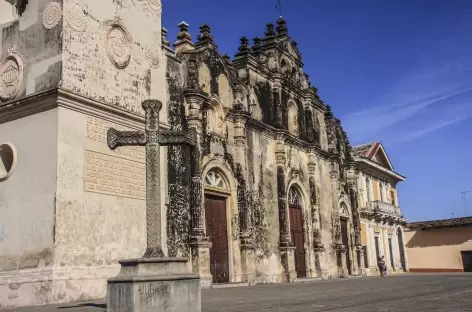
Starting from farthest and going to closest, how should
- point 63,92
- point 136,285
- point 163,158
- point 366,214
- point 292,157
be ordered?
point 366,214 → point 292,157 → point 163,158 → point 63,92 → point 136,285

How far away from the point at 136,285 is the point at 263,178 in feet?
40.0

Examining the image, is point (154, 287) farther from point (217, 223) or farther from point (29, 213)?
point (217, 223)

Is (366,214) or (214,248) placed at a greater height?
(366,214)

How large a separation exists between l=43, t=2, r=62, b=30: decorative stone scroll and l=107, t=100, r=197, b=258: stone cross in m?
3.98

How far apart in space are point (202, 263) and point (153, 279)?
25.2 ft

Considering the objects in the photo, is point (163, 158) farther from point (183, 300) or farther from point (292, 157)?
point (292, 157)

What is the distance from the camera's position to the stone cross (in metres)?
7.14

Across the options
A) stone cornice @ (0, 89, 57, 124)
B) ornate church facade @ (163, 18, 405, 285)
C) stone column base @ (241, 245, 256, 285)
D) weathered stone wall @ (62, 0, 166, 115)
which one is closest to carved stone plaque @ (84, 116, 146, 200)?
weathered stone wall @ (62, 0, 166, 115)

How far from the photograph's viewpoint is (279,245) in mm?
18578

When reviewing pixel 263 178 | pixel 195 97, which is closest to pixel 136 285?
pixel 195 97

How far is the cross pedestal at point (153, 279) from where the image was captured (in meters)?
6.43

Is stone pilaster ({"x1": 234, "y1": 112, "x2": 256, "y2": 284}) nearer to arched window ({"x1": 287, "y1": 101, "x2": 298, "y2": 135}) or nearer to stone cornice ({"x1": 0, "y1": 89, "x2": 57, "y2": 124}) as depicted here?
arched window ({"x1": 287, "y1": 101, "x2": 298, "y2": 135})

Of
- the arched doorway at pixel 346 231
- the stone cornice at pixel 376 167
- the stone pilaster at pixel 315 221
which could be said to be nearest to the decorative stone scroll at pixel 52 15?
the stone pilaster at pixel 315 221

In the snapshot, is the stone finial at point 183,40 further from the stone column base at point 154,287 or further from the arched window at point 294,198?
the stone column base at point 154,287
